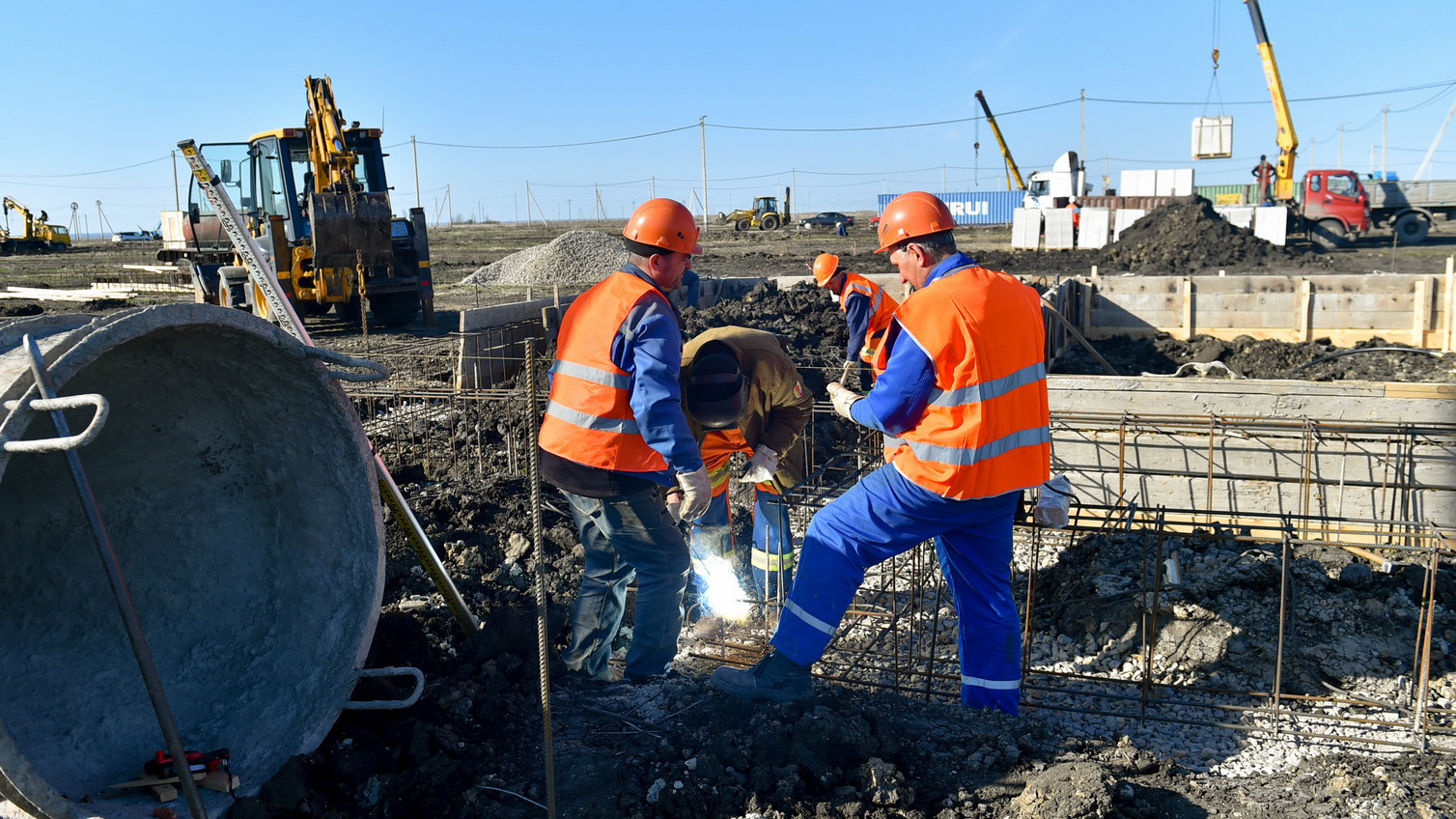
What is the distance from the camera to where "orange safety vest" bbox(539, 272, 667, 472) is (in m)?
3.35

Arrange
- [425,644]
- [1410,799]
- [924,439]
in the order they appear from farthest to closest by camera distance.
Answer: [425,644], [924,439], [1410,799]

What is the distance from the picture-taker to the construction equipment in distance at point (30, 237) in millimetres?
39150

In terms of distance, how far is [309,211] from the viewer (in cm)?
1295

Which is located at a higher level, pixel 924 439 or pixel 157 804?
pixel 924 439

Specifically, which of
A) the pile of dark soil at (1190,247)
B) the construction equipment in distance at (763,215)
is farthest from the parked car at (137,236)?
the pile of dark soil at (1190,247)

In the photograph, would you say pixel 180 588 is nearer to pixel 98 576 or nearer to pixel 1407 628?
pixel 98 576

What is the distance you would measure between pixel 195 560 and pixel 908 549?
7.87 ft

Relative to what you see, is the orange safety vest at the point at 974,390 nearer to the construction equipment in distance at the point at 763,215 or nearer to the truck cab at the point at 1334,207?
the truck cab at the point at 1334,207

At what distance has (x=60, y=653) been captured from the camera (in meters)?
2.92

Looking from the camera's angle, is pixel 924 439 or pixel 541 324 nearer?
pixel 924 439

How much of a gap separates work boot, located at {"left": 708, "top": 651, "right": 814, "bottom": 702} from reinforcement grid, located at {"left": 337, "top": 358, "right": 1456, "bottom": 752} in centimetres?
42

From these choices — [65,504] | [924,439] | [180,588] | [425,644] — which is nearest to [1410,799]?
[924,439]

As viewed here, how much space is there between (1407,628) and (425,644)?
404 centimetres

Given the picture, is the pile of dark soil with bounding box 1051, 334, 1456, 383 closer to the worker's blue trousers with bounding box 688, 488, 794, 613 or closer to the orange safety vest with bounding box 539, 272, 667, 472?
the worker's blue trousers with bounding box 688, 488, 794, 613
